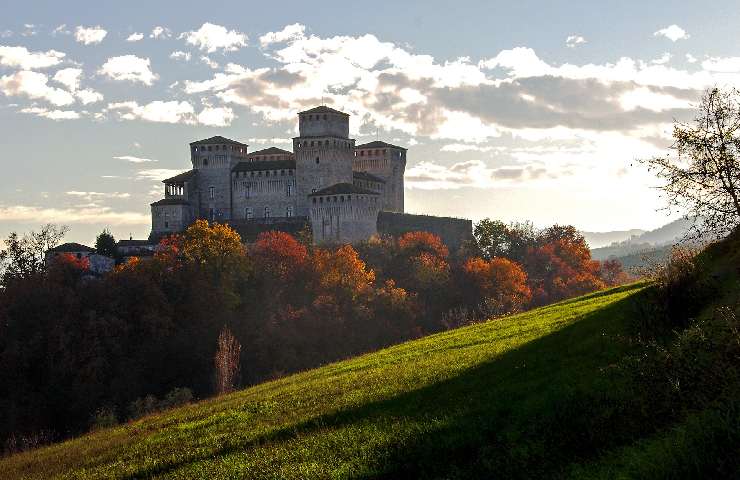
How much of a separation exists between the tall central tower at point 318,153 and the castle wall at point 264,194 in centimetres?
139

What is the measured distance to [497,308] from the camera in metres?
79.4

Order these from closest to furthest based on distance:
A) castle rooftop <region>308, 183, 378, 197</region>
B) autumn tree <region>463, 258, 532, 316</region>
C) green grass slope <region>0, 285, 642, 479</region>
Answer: green grass slope <region>0, 285, 642, 479</region>, autumn tree <region>463, 258, 532, 316</region>, castle rooftop <region>308, 183, 378, 197</region>

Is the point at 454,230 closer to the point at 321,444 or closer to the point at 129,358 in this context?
the point at 129,358

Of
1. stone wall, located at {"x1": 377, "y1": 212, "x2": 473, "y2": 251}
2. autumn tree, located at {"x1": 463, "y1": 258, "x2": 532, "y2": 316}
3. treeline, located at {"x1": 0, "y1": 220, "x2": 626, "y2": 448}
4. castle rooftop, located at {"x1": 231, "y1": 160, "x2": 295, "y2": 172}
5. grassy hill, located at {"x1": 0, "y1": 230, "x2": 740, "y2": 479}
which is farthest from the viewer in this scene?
stone wall, located at {"x1": 377, "y1": 212, "x2": 473, "y2": 251}

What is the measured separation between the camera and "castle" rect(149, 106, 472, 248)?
293 ft

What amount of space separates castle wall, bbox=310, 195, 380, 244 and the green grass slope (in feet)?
211

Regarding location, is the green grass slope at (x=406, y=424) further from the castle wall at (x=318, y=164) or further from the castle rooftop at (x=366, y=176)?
the castle rooftop at (x=366, y=176)

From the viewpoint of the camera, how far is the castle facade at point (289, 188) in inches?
3516

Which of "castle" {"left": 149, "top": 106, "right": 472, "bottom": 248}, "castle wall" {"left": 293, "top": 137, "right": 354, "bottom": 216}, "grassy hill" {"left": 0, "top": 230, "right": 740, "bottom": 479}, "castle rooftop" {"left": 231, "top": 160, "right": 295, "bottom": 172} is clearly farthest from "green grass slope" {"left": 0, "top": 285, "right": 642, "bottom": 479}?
"castle rooftop" {"left": 231, "top": 160, "right": 295, "bottom": 172}

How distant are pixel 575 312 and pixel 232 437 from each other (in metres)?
12.8

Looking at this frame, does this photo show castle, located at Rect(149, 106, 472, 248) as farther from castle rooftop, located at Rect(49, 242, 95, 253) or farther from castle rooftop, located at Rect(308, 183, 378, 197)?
castle rooftop, located at Rect(49, 242, 95, 253)

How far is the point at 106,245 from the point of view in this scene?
88062mm

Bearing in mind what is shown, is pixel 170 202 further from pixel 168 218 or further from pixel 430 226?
pixel 430 226

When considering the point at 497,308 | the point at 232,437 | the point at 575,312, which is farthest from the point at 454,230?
the point at 232,437
